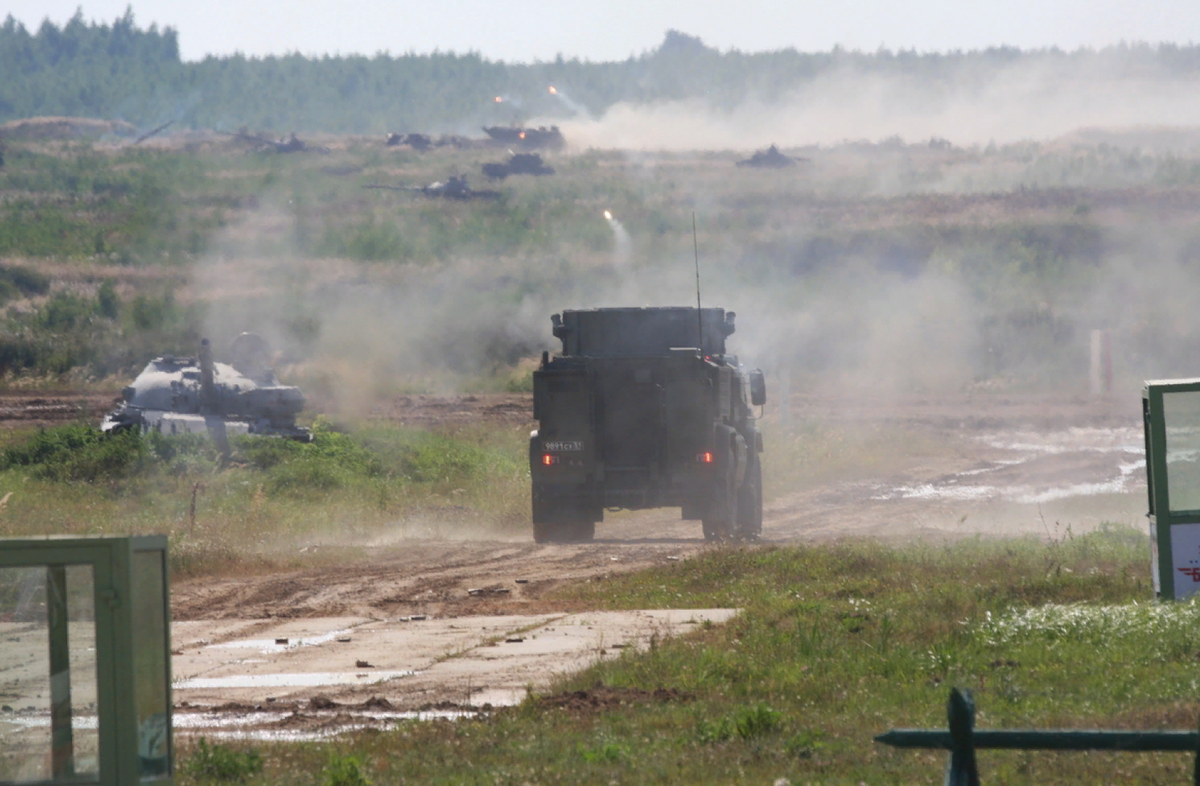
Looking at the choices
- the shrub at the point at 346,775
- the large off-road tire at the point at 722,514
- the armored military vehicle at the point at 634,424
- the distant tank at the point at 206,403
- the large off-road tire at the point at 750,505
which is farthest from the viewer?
the distant tank at the point at 206,403

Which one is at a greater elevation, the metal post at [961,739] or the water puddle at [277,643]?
the metal post at [961,739]

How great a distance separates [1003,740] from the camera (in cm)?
418

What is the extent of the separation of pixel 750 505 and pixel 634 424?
2.41 meters

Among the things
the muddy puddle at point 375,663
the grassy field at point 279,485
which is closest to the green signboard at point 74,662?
the muddy puddle at point 375,663

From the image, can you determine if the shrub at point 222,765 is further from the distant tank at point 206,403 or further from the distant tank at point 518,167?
the distant tank at point 518,167

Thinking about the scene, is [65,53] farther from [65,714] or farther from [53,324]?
[65,714]

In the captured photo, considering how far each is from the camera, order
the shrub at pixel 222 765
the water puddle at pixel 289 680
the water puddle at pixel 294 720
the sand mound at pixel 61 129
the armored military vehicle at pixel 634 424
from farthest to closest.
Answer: the sand mound at pixel 61 129
the armored military vehicle at pixel 634 424
the water puddle at pixel 289 680
the water puddle at pixel 294 720
the shrub at pixel 222 765

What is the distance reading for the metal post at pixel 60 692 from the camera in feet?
15.8

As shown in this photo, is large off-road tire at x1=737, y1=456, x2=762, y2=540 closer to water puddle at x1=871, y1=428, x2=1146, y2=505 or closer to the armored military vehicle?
the armored military vehicle

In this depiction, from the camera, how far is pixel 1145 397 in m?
11.4

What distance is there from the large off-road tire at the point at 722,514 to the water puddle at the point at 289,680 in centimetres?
891

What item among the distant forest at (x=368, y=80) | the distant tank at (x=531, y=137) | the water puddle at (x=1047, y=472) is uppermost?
the distant forest at (x=368, y=80)

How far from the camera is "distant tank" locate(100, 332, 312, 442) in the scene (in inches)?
1152

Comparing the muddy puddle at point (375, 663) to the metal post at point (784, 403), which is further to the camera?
the metal post at point (784, 403)
